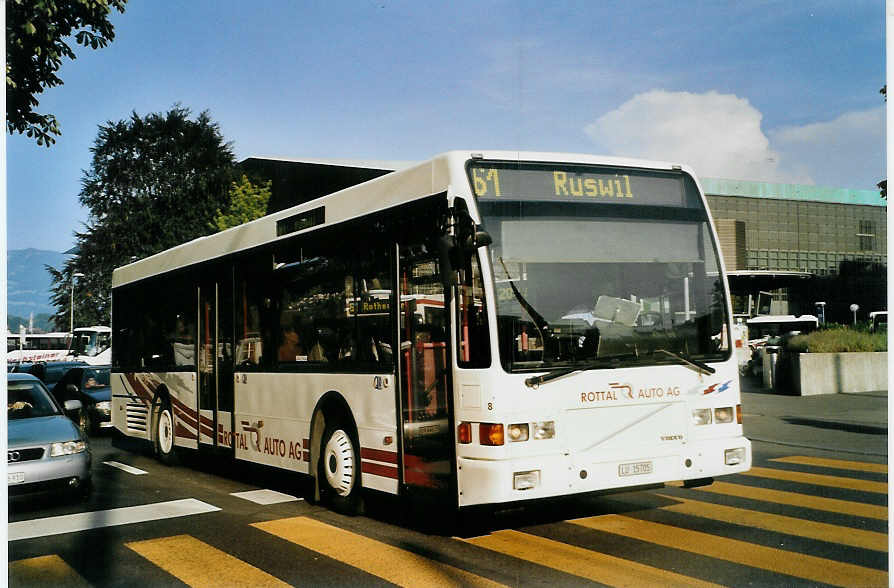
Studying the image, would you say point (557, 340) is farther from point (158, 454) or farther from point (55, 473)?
point (158, 454)

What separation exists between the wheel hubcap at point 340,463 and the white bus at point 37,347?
155 ft

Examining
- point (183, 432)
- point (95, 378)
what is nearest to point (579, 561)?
point (183, 432)

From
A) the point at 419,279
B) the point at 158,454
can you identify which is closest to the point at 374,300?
the point at 419,279

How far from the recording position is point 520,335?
6.95 meters

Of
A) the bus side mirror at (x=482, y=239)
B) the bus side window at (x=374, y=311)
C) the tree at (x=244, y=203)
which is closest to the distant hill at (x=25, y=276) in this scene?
the bus side window at (x=374, y=311)

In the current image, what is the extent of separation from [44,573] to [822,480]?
7753mm

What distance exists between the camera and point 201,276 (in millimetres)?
12336

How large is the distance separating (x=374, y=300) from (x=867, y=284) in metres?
5.44

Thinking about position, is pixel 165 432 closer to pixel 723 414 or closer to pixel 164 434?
pixel 164 434

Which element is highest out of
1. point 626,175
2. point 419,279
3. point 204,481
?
point 626,175

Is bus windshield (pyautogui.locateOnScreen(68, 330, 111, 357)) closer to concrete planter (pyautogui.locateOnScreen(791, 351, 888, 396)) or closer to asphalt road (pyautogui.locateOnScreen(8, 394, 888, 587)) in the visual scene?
concrete planter (pyautogui.locateOnScreen(791, 351, 888, 396))

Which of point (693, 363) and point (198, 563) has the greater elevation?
point (693, 363)

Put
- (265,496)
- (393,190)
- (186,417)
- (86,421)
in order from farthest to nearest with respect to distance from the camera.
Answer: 1. (86,421)
2. (186,417)
3. (265,496)
4. (393,190)

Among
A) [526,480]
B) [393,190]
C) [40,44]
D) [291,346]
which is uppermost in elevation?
[40,44]
